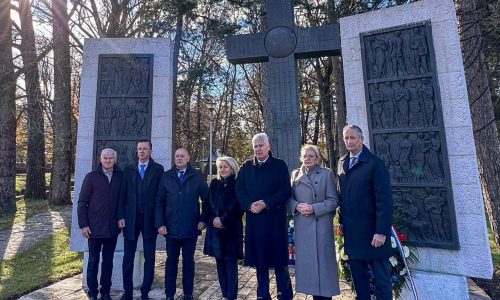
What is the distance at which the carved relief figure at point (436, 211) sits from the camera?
4151 mm

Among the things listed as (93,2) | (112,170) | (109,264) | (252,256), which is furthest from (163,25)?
(252,256)

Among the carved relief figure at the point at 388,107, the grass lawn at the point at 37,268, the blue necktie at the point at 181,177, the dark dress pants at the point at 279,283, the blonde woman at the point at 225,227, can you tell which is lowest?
the grass lawn at the point at 37,268

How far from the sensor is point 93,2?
453 inches

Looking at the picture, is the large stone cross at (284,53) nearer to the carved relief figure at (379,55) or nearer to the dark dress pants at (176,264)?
the carved relief figure at (379,55)

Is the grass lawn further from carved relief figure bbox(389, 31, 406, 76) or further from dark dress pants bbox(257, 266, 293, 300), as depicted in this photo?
carved relief figure bbox(389, 31, 406, 76)

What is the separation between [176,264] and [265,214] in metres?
1.35

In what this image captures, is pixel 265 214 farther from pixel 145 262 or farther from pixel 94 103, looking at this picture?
pixel 94 103

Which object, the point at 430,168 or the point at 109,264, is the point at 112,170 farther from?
the point at 430,168

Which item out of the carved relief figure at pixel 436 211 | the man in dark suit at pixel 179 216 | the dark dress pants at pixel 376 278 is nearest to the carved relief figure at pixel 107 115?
the man in dark suit at pixel 179 216

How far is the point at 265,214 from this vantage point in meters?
3.62

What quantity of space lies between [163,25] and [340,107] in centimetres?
736

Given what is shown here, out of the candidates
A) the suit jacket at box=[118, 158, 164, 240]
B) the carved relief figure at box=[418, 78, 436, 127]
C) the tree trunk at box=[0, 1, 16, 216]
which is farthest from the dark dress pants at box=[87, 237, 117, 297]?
the tree trunk at box=[0, 1, 16, 216]

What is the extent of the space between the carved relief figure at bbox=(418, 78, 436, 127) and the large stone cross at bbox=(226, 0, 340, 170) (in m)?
1.60

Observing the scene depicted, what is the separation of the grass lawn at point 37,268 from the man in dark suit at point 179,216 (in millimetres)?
2527
